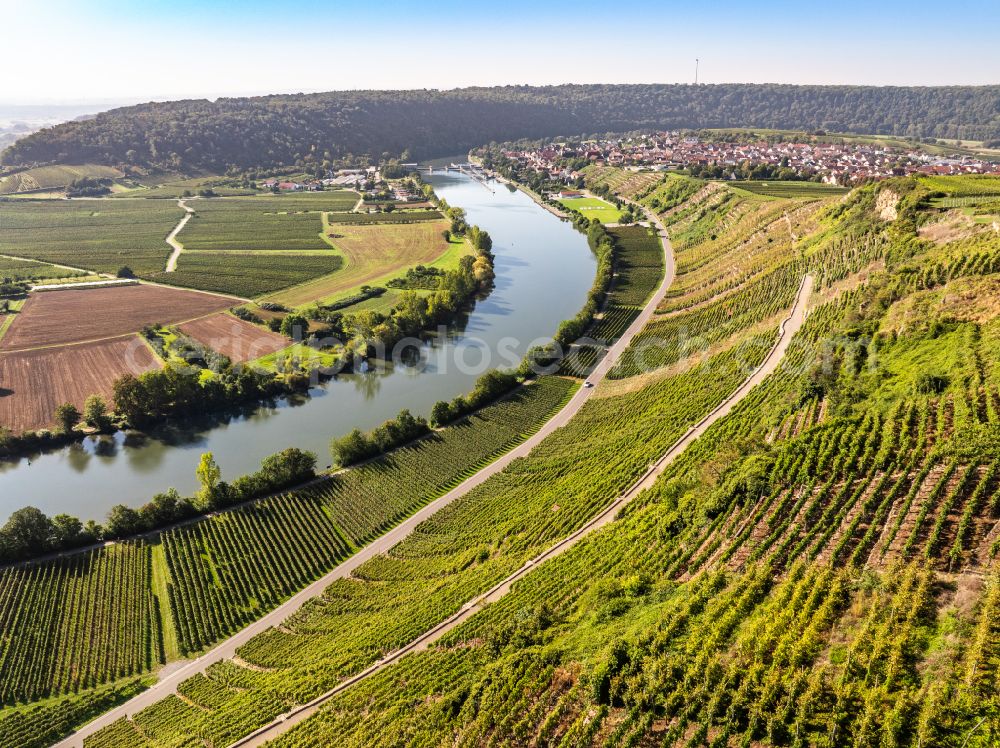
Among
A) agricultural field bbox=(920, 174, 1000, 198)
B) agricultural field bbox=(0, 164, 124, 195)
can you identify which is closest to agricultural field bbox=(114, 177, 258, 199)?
agricultural field bbox=(0, 164, 124, 195)

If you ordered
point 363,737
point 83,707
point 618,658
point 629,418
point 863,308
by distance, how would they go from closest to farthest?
point 618,658, point 363,737, point 83,707, point 863,308, point 629,418

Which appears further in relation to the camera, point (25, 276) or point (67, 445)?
point (25, 276)

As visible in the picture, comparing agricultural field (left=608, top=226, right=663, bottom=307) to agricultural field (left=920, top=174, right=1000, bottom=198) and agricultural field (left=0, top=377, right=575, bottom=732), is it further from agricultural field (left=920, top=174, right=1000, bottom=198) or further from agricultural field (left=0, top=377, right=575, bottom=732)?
agricultural field (left=0, top=377, right=575, bottom=732)

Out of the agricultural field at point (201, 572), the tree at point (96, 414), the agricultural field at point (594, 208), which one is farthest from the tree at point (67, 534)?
the agricultural field at point (594, 208)

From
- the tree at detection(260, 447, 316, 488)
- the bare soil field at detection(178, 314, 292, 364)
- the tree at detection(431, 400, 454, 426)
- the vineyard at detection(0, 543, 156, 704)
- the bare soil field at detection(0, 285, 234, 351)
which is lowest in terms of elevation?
the vineyard at detection(0, 543, 156, 704)

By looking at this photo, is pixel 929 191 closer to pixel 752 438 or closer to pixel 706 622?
pixel 752 438

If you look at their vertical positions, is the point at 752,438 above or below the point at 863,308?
below

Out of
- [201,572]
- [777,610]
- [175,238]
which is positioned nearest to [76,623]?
[201,572]

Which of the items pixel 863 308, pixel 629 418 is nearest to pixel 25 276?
pixel 629 418
